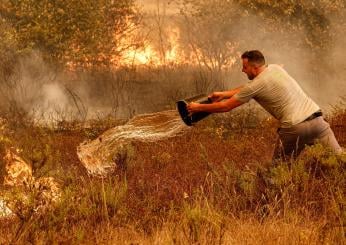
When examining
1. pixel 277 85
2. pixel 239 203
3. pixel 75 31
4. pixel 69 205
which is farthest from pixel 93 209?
pixel 75 31

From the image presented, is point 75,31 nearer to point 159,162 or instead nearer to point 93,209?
point 159,162

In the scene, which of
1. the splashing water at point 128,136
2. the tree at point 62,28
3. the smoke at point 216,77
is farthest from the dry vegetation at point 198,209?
the smoke at point 216,77

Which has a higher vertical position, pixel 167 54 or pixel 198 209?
pixel 167 54

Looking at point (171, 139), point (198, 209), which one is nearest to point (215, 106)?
point (198, 209)

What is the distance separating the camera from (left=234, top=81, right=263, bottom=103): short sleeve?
21.0 feet

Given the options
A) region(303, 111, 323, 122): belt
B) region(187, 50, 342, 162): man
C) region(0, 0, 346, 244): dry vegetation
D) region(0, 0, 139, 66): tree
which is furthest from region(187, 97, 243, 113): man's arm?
region(0, 0, 139, 66): tree

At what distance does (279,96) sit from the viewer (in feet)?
21.5

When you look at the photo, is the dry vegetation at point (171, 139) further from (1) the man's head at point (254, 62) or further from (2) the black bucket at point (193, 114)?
(1) the man's head at point (254, 62)

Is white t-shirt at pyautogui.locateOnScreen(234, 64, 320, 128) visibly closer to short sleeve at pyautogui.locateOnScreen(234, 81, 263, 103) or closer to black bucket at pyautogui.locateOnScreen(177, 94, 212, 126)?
short sleeve at pyautogui.locateOnScreen(234, 81, 263, 103)

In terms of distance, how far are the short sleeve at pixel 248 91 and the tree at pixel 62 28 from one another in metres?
11.6

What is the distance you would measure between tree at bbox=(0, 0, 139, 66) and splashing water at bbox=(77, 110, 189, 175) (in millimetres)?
8673

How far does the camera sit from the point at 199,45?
24594mm

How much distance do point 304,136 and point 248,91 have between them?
0.85 metres

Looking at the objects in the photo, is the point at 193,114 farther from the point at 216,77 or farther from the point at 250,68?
the point at 216,77
